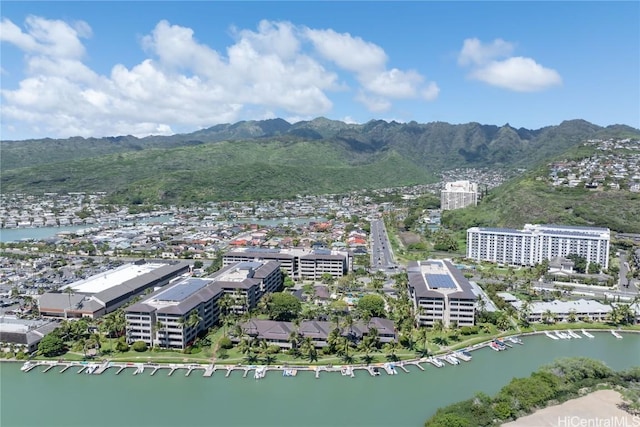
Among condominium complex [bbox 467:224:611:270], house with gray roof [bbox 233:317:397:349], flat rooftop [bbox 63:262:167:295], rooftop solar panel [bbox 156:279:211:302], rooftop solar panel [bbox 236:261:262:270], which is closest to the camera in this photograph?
house with gray roof [bbox 233:317:397:349]

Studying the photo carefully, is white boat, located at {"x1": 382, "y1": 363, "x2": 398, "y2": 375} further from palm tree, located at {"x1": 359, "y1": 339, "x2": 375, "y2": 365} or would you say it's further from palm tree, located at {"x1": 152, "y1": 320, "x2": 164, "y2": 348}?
palm tree, located at {"x1": 152, "y1": 320, "x2": 164, "y2": 348}

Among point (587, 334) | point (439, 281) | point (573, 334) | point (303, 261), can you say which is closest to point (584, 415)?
point (573, 334)

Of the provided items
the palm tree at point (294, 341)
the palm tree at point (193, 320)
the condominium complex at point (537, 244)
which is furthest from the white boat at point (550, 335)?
the palm tree at point (193, 320)

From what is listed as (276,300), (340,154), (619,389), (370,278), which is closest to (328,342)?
(276,300)

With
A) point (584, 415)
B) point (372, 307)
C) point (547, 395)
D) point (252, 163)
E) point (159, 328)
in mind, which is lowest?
point (584, 415)

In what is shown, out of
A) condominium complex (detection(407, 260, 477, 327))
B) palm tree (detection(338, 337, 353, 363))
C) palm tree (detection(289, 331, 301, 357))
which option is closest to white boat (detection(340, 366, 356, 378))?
palm tree (detection(338, 337, 353, 363))

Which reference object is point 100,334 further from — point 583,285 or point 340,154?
point 340,154

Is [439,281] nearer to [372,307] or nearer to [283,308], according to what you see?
[372,307]
